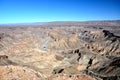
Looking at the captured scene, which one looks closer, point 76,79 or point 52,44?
point 76,79

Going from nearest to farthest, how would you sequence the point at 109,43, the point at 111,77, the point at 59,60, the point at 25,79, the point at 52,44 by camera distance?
the point at 25,79 < the point at 111,77 < the point at 59,60 < the point at 109,43 < the point at 52,44

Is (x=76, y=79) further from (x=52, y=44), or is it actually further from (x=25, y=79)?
(x=52, y=44)

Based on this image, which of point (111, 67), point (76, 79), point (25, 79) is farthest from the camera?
point (111, 67)

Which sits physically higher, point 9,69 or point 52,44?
point 9,69

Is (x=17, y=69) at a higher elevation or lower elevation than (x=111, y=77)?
higher

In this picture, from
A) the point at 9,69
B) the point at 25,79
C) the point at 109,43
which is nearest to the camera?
the point at 25,79

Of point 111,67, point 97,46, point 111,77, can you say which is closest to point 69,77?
point 111,77

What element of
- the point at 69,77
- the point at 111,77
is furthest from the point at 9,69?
the point at 111,77

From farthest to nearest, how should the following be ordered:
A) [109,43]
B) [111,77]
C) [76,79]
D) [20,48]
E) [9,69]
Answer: [109,43]
[20,48]
[111,77]
[9,69]
[76,79]

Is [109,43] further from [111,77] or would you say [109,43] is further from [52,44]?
[111,77]
